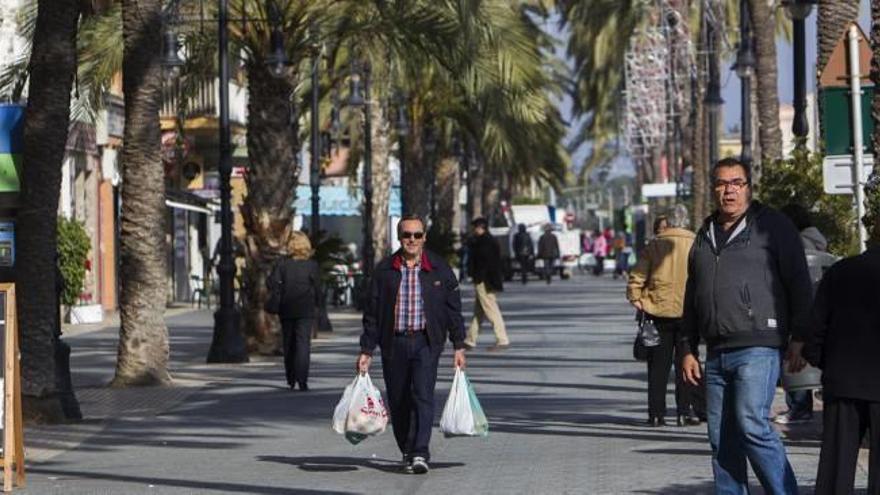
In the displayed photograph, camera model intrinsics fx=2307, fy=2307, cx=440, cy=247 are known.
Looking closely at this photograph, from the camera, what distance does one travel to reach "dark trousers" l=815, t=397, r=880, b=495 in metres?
9.94

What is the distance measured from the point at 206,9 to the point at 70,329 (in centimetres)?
872

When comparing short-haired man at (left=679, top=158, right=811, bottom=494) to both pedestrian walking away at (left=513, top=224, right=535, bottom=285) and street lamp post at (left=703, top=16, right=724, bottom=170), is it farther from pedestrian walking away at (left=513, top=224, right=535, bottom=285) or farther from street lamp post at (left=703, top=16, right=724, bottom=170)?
pedestrian walking away at (left=513, top=224, right=535, bottom=285)

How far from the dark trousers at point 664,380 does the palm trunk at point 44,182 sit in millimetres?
4968

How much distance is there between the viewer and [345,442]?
17.0 meters

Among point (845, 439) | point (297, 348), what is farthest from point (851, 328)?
point (297, 348)

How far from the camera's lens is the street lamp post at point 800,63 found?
22.7 metres

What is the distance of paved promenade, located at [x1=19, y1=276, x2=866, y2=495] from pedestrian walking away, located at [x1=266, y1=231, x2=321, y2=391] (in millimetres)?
272

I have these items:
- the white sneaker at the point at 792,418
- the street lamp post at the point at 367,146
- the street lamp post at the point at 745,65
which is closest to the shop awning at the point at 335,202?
the street lamp post at the point at 367,146

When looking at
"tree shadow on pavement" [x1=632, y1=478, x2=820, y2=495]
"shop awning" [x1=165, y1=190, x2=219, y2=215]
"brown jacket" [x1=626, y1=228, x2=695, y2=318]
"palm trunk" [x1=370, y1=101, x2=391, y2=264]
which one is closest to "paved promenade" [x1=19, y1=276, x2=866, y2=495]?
"tree shadow on pavement" [x1=632, y1=478, x2=820, y2=495]

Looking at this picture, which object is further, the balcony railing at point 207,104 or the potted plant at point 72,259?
the balcony railing at point 207,104

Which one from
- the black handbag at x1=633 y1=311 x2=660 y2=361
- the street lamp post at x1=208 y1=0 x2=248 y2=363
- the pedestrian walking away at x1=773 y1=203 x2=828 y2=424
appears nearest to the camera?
the pedestrian walking away at x1=773 y1=203 x2=828 y2=424

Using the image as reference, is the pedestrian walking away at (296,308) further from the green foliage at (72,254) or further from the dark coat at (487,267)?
the green foliage at (72,254)

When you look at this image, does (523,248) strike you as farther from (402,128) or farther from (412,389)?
(412,389)

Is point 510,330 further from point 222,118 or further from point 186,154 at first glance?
point 186,154
